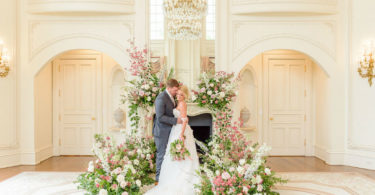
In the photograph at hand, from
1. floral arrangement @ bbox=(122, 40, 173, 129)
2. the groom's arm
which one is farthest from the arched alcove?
Answer: the groom's arm

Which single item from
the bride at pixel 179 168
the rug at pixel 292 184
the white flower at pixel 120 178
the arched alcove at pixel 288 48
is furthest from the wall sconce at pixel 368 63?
the white flower at pixel 120 178

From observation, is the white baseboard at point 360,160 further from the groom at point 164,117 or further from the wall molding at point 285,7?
the groom at point 164,117

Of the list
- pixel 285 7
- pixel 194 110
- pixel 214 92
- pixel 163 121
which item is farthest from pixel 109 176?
pixel 285 7

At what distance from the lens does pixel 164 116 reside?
5457mm

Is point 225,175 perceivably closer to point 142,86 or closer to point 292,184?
point 292,184

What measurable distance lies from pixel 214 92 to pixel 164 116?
6.39 ft

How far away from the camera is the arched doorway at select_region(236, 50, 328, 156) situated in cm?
896

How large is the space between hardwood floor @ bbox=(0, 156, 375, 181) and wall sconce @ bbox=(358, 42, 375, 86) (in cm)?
205

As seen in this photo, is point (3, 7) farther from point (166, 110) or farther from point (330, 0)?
point (330, 0)

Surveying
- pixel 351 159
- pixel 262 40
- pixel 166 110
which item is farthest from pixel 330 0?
pixel 166 110

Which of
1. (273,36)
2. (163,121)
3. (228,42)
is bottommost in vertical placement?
(163,121)

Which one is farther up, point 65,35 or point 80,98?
point 65,35

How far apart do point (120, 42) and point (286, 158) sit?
199 inches

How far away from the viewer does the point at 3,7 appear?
738 cm
